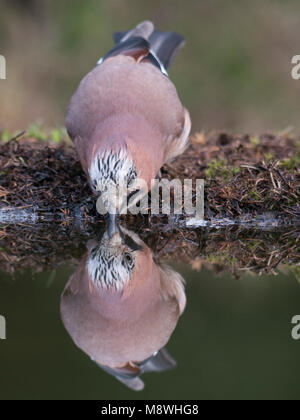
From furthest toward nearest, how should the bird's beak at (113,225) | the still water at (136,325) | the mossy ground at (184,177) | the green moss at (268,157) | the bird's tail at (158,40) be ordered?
1. the bird's tail at (158,40)
2. the green moss at (268,157)
3. the mossy ground at (184,177)
4. the bird's beak at (113,225)
5. the still water at (136,325)

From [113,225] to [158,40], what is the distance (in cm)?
317

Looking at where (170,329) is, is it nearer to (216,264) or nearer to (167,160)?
(216,264)

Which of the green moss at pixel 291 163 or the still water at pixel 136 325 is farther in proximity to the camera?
the green moss at pixel 291 163

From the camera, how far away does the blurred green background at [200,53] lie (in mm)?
14695

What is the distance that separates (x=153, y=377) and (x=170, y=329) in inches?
20.4

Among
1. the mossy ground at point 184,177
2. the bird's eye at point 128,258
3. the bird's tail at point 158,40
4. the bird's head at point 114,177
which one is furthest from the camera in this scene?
the bird's tail at point 158,40

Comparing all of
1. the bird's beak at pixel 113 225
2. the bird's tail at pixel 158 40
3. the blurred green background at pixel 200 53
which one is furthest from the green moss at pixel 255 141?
the blurred green background at pixel 200 53

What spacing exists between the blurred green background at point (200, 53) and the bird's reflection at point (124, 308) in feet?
31.5

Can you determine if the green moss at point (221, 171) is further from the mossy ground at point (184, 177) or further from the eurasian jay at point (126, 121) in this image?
the eurasian jay at point (126, 121)

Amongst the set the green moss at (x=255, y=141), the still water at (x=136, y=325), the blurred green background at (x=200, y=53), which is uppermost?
the blurred green background at (x=200, y=53)

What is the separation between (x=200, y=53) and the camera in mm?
15453

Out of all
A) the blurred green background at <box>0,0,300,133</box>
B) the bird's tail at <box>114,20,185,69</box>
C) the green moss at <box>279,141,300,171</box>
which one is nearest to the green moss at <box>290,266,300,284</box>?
the green moss at <box>279,141,300,171</box>

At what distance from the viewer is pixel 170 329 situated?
4.28m
